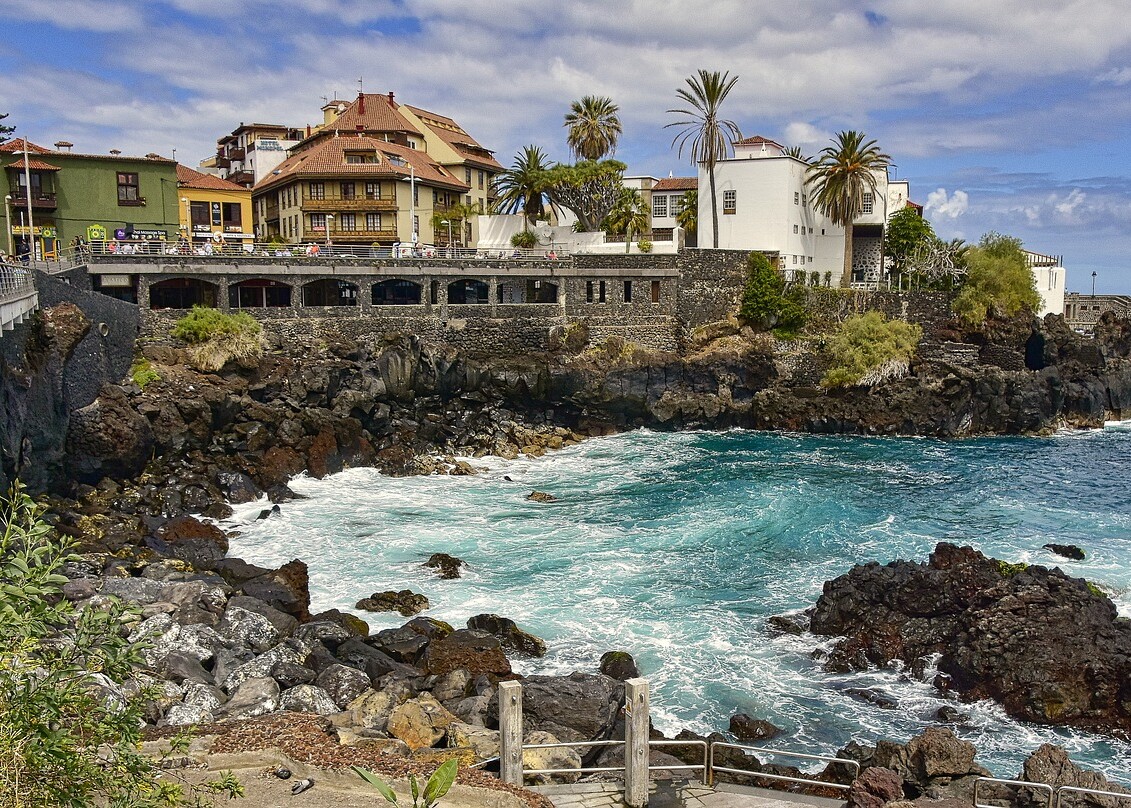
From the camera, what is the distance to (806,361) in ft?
199

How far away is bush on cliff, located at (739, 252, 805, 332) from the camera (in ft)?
204

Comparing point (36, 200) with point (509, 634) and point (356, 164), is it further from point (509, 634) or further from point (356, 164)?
point (509, 634)

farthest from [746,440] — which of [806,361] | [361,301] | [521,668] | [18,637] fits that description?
[18,637]

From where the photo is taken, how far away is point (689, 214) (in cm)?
7056

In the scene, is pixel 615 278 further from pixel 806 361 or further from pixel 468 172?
pixel 468 172

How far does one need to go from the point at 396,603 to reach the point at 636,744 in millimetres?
15257

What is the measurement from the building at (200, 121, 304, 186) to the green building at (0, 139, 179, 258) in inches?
637

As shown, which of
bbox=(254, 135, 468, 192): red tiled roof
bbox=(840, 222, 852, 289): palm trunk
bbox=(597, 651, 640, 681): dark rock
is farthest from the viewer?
bbox=(840, 222, 852, 289): palm trunk

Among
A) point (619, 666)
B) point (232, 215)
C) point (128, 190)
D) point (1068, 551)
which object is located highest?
point (232, 215)

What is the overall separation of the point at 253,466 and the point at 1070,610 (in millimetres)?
33596

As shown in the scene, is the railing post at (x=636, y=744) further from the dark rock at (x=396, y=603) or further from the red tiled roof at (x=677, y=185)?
the red tiled roof at (x=677, y=185)

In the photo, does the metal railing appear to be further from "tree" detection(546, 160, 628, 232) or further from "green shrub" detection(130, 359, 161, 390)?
"tree" detection(546, 160, 628, 232)

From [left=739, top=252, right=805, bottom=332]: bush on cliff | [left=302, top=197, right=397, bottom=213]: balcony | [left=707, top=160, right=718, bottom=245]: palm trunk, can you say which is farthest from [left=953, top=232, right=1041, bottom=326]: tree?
[left=302, top=197, right=397, bottom=213]: balcony

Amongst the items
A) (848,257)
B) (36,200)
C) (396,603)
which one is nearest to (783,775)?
(396,603)
